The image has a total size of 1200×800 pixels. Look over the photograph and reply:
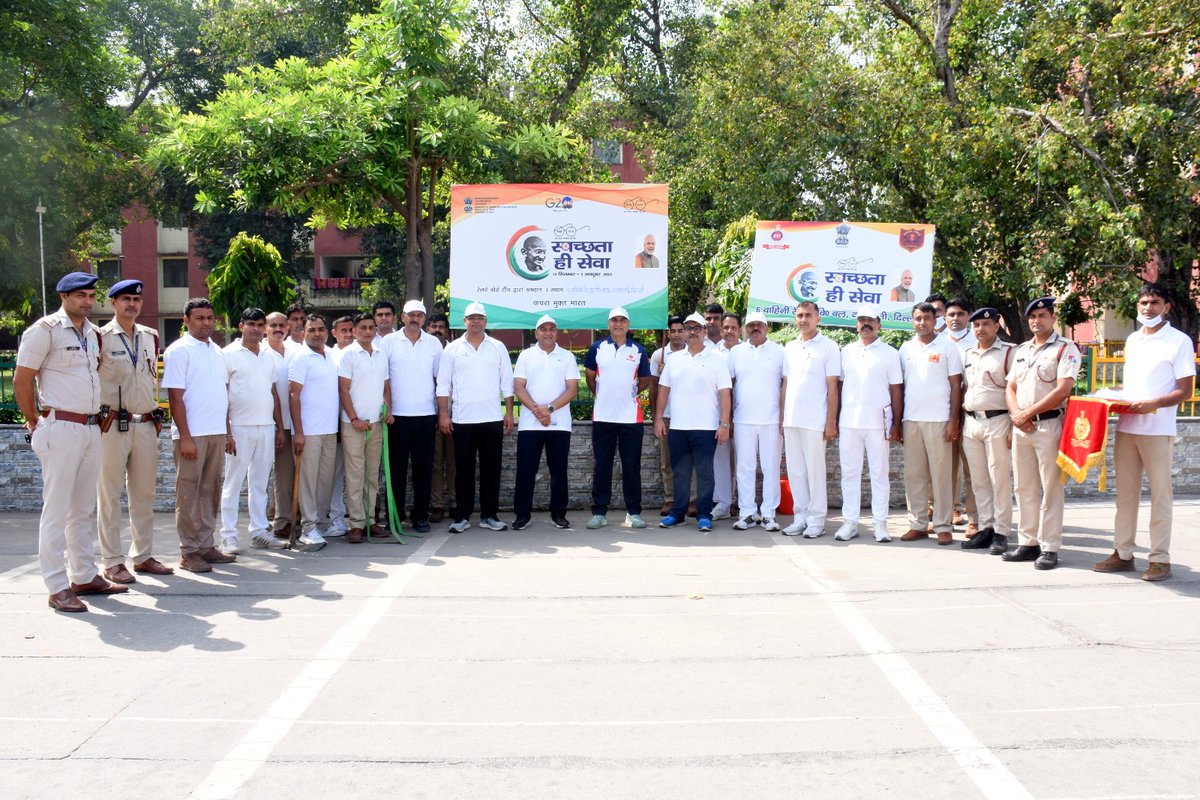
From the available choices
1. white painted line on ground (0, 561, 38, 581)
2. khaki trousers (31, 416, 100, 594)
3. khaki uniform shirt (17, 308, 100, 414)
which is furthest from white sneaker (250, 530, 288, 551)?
khaki uniform shirt (17, 308, 100, 414)

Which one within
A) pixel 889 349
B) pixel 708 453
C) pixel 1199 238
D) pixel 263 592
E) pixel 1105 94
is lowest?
pixel 263 592

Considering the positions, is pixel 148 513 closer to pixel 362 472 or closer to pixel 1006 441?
pixel 362 472

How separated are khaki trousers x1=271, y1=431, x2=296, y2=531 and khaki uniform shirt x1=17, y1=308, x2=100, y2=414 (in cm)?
227

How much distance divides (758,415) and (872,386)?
3.42 ft

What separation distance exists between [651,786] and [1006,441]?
5.32 metres

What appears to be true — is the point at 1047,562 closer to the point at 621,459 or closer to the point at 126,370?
the point at 621,459

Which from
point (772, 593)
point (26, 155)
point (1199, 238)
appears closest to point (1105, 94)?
point (1199, 238)

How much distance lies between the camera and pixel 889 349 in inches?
347

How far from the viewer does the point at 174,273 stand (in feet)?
149

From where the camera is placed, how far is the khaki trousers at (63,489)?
6.42 metres

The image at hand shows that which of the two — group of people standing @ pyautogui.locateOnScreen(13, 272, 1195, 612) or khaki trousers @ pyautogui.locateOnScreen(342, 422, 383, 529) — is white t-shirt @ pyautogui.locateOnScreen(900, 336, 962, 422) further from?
khaki trousers @ pyautogui.locateOnScreen(342, 422, 383, 529)

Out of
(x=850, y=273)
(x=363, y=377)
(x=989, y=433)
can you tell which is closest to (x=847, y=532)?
(x=989, y=433)

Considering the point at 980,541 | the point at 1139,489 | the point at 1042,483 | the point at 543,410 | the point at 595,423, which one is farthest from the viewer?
the point at 595,423

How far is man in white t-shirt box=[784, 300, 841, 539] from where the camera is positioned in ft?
29.1
